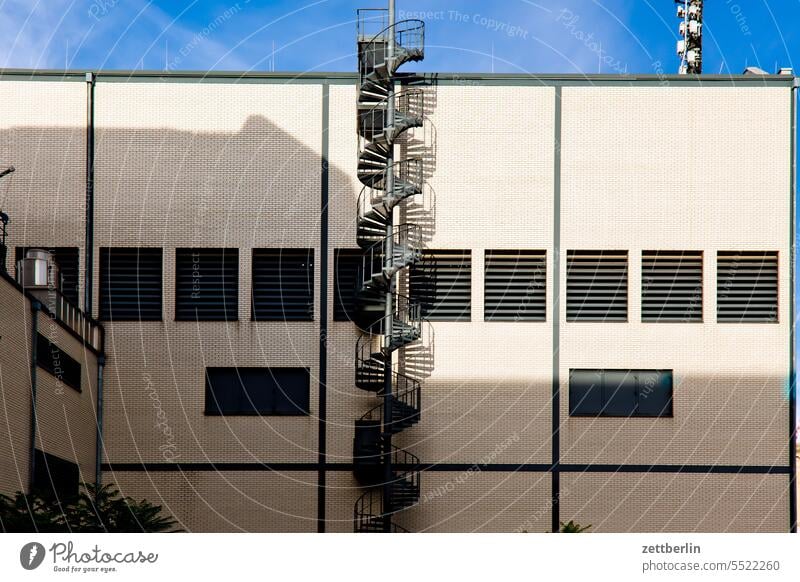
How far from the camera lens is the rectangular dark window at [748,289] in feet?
136

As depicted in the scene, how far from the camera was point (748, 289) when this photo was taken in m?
41.5

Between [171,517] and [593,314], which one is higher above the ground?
[593,314]

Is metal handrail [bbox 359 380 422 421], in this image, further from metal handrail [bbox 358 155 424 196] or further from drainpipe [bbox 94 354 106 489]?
drainpipe [bbox 94 354 106 489]

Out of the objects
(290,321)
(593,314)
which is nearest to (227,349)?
(290,321)

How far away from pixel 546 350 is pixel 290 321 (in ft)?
25.1

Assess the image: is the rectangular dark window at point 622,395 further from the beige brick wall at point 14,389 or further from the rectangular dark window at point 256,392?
the beige brick wall at point 14,389

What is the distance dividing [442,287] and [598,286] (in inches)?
184

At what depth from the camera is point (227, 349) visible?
41094 millimetres

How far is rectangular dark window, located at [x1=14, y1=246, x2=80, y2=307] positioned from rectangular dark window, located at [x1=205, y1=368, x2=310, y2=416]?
4.72m

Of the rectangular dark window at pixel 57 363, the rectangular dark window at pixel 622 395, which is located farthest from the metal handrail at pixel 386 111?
the rectangular dark window at pixel 57 363

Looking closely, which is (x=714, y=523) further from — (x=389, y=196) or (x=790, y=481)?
(x=389, y=196)

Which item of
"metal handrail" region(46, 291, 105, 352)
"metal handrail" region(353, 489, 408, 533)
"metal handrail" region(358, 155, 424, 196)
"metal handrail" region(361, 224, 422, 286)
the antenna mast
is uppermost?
the antenna mast

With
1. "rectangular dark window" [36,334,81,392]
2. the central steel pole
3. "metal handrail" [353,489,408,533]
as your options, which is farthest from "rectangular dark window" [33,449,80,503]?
the central steel pole

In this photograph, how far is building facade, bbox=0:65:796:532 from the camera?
133 feet
